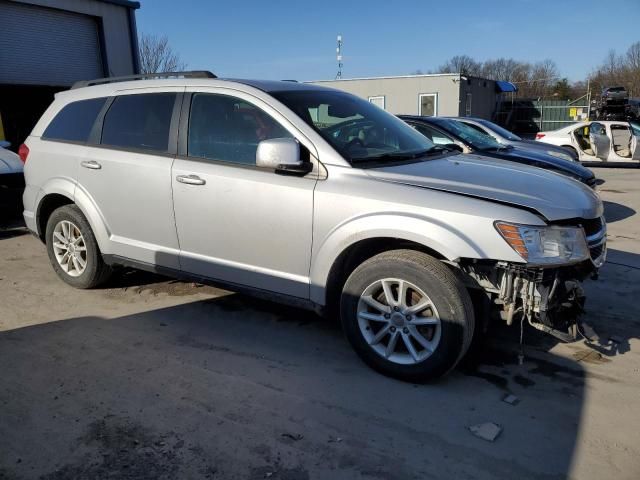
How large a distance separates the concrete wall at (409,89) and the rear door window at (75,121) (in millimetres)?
24333

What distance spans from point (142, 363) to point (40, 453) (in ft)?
3.28

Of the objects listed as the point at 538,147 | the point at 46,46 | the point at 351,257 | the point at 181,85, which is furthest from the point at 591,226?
the point at 46,46

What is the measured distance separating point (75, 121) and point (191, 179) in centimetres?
Result: 173

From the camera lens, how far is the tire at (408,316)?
3146 millimetres

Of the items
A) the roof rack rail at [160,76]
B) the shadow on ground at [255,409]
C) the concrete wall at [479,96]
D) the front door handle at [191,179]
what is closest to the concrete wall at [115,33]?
the roof rack rail at [160,76]

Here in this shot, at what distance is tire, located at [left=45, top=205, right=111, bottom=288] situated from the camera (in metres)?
4.83

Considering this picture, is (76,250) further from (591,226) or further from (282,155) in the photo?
(591,226)

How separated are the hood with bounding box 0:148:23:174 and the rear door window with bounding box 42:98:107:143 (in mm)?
3174

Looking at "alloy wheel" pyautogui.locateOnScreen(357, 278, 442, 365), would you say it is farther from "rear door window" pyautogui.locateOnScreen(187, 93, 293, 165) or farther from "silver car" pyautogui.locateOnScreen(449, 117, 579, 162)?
"silver car" pyautogui.locateOnScreen(449, 117, 579, 162)

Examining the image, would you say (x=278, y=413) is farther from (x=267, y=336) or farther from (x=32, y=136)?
(x=32, y=136)

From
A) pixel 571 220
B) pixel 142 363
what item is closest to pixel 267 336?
pixel 142 363

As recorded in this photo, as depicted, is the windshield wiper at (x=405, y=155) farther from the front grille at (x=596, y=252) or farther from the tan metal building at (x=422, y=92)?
the tan metal building at (x=422, y=92)

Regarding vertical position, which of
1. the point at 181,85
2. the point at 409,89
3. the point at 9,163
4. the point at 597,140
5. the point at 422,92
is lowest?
the point at 597,140

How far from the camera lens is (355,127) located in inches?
162
